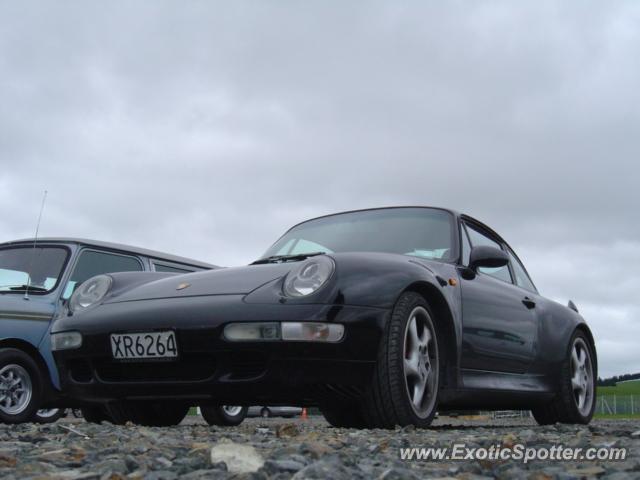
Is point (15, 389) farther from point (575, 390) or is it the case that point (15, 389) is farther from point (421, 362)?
point (575, 390)

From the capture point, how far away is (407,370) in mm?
4211

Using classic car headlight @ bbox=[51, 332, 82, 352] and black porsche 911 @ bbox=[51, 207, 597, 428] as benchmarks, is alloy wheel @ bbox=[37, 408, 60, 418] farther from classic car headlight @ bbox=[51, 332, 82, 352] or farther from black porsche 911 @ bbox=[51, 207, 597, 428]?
classic car headlight @ bbox=[51, 332, 82, 352]

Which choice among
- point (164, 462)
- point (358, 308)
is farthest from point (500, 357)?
point (164, 462)

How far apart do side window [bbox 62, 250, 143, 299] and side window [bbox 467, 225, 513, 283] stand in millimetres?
3369

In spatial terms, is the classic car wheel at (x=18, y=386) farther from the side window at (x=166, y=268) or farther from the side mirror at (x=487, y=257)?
the side mirror at (x=487, y=257)

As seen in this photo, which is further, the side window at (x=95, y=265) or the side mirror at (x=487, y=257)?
the side window at (x=95, y=265)

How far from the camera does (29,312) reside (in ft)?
23.7

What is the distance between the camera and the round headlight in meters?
4.02

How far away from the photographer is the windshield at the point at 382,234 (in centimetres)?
528

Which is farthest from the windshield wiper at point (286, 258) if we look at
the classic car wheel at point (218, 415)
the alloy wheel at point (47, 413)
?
the alloy wheel at point (47, 413)

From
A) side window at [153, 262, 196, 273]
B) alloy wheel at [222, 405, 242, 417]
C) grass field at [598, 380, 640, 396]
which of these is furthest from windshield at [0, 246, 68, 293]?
grass field at [598, 380, 640, 396]

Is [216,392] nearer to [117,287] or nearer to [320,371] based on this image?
Answer: [320,371]

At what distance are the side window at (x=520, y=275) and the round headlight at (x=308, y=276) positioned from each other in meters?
2.69

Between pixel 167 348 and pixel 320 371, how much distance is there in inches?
30.1
